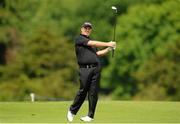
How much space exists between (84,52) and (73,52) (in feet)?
220

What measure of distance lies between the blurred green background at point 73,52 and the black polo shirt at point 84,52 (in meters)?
38.1

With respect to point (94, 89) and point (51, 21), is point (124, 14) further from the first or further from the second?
point (94, 89)

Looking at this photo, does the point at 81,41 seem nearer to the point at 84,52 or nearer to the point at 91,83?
the point at 84,52

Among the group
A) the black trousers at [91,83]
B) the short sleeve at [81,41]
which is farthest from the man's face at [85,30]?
the black trousers at [91,83]

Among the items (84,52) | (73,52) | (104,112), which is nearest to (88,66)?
(84,52)

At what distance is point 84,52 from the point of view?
1722 centimetres

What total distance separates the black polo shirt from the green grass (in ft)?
3.98

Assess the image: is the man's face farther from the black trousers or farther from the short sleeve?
the black trousers

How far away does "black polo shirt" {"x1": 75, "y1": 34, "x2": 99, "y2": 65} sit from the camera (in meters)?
17.2

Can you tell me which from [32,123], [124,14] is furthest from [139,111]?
[124,14]

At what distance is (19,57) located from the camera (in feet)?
265

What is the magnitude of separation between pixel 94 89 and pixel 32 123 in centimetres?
169

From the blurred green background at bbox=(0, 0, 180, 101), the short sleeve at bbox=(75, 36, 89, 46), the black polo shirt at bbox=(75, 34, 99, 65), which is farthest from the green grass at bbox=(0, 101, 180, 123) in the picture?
the blurred green background at bbox=(0, 0, 180, 101)

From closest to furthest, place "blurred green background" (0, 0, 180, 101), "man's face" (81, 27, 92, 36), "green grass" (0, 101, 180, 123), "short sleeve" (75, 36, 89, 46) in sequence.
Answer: "short sleeve" (75, 36, 89, 46), "man's face" (81, 27, 92, 36), "green grass" (0, 101, 180, 123), "blurred green background" (0, 0, 180, 101)
